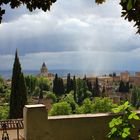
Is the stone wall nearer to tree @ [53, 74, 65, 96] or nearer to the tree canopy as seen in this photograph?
the tree canopy

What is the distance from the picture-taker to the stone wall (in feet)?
20.4

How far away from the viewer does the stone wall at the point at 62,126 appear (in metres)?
6.23

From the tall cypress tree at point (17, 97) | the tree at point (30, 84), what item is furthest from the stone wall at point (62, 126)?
the tree at point (30, 84)

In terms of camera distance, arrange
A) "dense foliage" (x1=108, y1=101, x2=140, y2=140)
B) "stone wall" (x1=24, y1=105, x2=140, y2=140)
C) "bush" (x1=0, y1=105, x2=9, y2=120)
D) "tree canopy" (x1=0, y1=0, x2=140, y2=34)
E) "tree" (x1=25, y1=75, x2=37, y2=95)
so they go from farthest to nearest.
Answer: "tree" (x1=25, y1=75, x2=37, y2=95)
"bush" (x1=0, y1=105, x2=9, y2=120)
"stone wall" (x1=24, y1=105, x2=140, y2=140)
"dense foliage" (x1=108, y1=101, x2=140, y2=140)
"tree canopy" (x1=0, y1=0, x2=140, y2=34)

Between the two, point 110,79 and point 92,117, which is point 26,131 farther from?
point 110,79

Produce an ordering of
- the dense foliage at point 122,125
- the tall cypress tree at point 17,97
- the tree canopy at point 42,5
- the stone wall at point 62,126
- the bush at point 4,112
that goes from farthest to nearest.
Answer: the bush at point 4,112 < the tall cypress tree at point 17,97 < the stone wall at point 62,126 < the dense foliage at point 122,125 < the tree canopy at point 42,5

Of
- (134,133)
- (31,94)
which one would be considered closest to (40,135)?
(134,133)

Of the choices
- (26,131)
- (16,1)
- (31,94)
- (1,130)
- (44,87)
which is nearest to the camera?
(16,1)

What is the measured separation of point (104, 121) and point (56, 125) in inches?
29.8

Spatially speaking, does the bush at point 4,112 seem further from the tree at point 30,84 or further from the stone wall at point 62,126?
the stone wall at point 62,126

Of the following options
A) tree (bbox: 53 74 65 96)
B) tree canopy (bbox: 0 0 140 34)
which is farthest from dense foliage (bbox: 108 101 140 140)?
tree (bbox: 53 74 65 96)

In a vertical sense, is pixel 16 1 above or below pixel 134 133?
above

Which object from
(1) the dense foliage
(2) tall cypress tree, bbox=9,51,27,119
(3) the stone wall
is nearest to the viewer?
(1) the dense foliage

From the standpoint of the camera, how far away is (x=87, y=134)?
21.3ft
